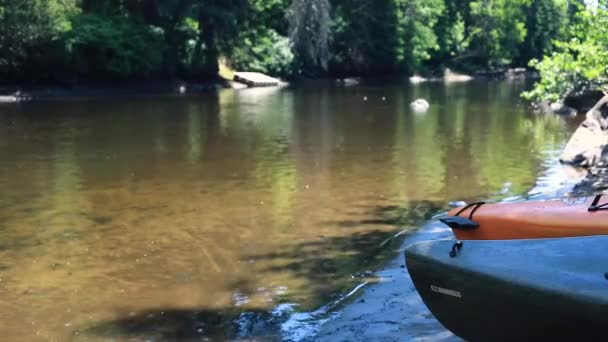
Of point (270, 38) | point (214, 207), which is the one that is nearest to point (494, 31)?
point (270, 38)

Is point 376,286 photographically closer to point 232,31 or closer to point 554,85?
point 554,85

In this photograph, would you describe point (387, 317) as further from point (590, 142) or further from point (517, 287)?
point (590, 142)

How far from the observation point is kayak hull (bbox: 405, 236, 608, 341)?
3.73m

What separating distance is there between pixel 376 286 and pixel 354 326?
1.05 meters

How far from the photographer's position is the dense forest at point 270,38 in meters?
31.2

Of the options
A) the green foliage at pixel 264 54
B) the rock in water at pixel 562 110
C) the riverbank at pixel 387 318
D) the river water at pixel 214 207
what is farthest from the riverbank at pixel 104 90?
the riverbank at pixel 387 318

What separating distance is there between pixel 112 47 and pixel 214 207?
27.7 metres

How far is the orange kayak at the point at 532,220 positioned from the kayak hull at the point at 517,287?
612mm

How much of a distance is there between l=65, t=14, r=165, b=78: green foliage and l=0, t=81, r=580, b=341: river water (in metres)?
13.7

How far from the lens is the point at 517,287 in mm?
3896

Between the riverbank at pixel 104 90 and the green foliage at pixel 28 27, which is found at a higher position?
the green foliage at pixel 28 27

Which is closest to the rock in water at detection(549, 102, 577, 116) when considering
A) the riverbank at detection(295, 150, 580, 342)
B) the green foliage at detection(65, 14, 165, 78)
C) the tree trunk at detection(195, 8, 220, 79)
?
the riverbank at detection(295, 150, 580, 342)

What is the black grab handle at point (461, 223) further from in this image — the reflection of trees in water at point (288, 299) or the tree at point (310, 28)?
the tree at point (310, 28)

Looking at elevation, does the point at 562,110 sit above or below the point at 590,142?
below
